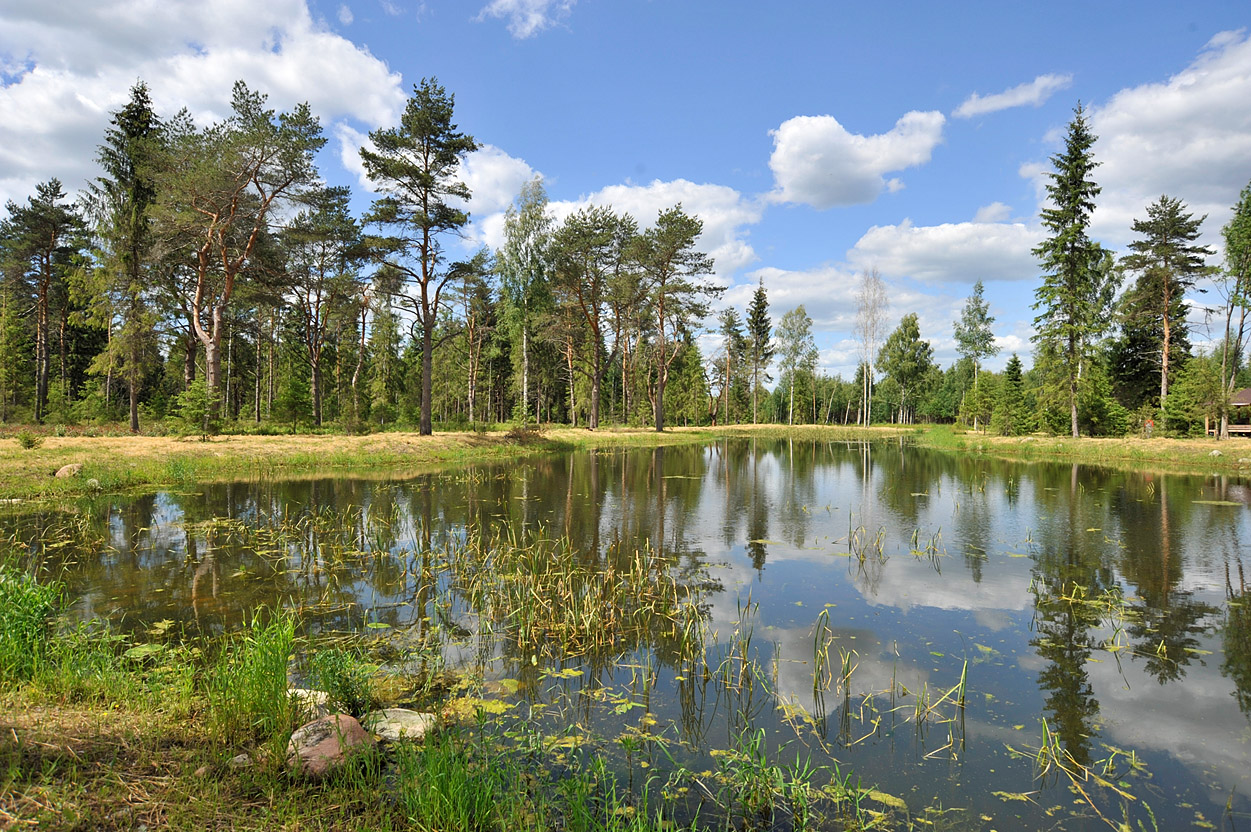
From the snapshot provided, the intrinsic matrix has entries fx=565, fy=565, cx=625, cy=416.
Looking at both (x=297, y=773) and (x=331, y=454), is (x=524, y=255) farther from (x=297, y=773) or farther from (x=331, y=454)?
(x=297, y=773)

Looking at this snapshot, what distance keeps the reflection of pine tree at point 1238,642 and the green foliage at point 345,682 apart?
8.36m

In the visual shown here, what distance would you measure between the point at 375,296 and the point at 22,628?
105 ft

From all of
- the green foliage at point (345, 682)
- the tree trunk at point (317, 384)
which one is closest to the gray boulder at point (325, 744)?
the green foliage at point (345, 682)

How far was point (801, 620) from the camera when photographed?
7.80m

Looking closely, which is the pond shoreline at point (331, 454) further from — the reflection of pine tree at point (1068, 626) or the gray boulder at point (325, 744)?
the reflection of pine tree at point (1068, 626)

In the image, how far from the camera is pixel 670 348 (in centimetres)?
5306

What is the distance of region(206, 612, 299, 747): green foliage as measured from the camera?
4.31 m

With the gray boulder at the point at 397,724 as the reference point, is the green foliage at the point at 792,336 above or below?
above

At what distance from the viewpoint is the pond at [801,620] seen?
4.63 metres

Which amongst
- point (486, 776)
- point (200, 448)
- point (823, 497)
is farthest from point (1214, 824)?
point (200, 448)

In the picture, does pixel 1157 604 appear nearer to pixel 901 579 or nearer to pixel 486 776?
pixel 901 579

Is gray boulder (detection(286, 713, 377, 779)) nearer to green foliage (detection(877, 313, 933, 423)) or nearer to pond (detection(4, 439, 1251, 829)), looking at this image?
pond (detection(4, 439, 1251, 829))

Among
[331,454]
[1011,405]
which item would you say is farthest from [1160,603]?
[1011,405]

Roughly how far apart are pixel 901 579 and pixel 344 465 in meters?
22.3
